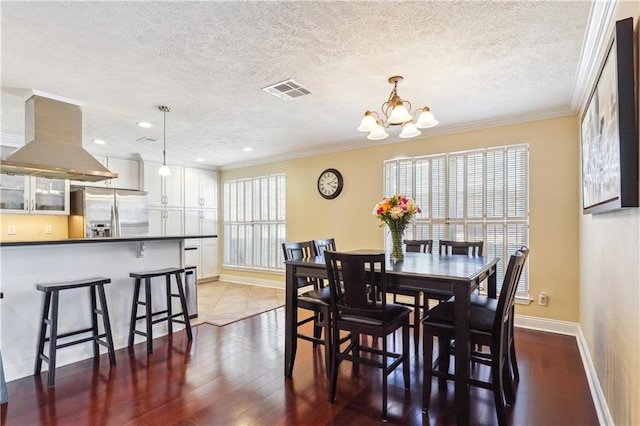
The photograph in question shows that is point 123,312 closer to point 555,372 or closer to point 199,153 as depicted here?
point 199,153

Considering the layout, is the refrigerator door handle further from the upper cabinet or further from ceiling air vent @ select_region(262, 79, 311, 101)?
ceiling air vent @ select_region(262, 79, 311, 101)

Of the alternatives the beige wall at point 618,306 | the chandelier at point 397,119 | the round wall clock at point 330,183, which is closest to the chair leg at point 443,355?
the beige wall at point 618,306

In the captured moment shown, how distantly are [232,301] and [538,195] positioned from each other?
4.32 meters

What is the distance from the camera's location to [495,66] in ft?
8.56

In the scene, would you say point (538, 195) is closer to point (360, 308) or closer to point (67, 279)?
point (360, 308)

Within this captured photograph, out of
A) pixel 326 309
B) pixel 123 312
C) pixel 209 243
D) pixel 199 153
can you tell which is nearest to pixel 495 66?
pixel 326 309

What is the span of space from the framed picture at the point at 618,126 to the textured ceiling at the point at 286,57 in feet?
1.92

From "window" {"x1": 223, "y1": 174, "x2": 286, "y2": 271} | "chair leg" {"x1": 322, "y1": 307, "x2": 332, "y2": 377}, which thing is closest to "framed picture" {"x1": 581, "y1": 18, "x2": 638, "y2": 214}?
"chair leg" {"x1": 322, "y1": 307, "x2": 332, "y2": 377}

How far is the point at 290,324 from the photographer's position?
8.57ft

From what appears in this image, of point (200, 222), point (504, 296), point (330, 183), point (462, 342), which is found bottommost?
point (462, 342)

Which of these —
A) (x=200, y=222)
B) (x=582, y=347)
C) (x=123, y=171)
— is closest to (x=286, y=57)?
(x=582, y=347)

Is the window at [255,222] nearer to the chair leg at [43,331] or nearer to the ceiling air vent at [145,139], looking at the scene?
the ceiling air vent at [145,139]

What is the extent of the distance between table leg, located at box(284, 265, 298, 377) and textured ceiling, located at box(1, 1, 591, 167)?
1.67 metres

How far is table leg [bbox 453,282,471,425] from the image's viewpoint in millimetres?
1917
